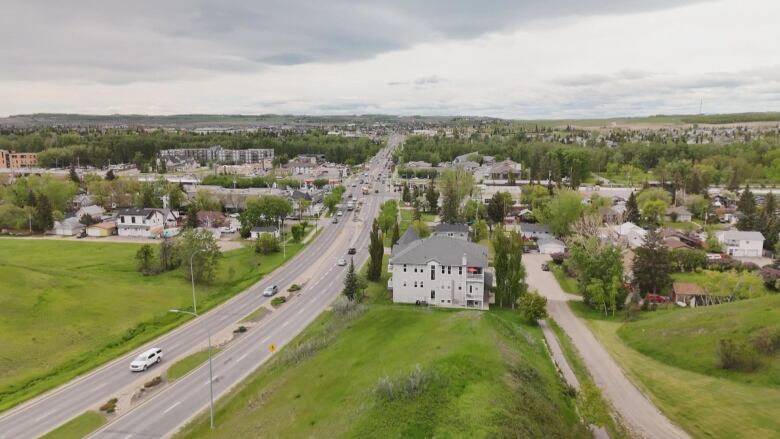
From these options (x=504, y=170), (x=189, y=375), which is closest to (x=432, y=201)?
(x=504, y=170)

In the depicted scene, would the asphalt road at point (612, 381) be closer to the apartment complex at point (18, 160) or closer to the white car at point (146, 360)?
the white car at point (146, 360)

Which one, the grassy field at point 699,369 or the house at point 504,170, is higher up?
the house at point 504,170

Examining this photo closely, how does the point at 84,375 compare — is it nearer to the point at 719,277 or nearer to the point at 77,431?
the point at 77,431

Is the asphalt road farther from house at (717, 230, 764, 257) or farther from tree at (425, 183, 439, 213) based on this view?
tree at (425, 183, 439, 213)

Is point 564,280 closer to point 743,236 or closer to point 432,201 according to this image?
point 743,236

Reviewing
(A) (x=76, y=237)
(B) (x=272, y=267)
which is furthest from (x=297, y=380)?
(A) (x=76, y=237)

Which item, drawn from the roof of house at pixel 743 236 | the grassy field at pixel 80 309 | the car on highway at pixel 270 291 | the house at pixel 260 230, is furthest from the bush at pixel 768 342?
the house at pixel 260 230

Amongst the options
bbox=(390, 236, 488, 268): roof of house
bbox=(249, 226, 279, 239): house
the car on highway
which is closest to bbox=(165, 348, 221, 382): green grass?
the car on highway
